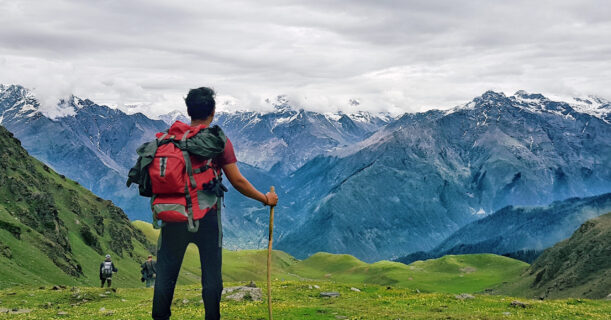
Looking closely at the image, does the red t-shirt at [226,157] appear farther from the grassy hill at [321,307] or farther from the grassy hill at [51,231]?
the grassy hill at [51,231]

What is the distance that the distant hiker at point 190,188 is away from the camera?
41.8ft

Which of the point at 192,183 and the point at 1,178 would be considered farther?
the point at 1,178

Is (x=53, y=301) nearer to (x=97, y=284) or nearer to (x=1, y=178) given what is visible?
(x=97, y=284)

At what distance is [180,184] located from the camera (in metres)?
12.6

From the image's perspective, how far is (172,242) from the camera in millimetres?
13500

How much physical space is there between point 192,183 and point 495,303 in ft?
74.6

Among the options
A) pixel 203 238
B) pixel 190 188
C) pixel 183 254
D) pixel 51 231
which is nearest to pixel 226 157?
pixel 190 188

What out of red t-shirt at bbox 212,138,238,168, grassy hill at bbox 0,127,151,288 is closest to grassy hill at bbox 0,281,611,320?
red t-shirt at bbox 212,138,238,168

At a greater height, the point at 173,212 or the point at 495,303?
the point at 173,212

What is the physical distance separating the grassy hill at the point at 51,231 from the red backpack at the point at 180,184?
5882 cm

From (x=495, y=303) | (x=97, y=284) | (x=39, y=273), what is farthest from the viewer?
(x=97, y=284)

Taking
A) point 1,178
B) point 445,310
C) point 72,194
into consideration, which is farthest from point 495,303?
point 72,194

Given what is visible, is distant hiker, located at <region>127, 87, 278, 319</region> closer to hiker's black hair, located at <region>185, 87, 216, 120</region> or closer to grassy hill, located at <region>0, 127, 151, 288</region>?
hiker's black hair, located at <region>185, 87, 216, 120</region>

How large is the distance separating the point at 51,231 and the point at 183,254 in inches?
4039
